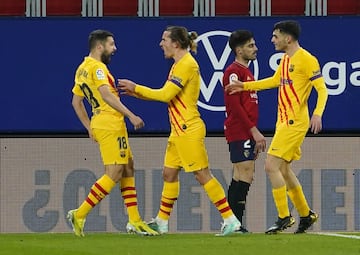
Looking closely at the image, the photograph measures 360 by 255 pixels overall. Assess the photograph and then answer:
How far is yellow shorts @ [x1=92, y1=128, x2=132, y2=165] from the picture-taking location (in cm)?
1155

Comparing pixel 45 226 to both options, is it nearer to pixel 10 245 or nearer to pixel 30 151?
pixel 30 151

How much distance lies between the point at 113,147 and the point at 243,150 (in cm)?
139

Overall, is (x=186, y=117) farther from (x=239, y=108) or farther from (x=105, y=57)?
(x=105, y=57)

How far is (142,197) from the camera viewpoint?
15414 millimetres

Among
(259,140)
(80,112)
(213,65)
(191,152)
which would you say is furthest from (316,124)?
(213,65)

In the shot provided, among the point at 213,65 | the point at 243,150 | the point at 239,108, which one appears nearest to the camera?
the point at 239,108

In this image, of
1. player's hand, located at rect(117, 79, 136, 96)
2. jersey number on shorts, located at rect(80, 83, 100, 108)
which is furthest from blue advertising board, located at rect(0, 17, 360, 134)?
player's hand, located at rect(117, 79, 136, 96)

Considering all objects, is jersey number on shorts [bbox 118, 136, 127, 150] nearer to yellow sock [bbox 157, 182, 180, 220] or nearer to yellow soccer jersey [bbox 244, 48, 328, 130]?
yellow sock [bbox 157, 182, 180, 220]

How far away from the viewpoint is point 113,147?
11.6 m

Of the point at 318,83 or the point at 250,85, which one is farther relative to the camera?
the point at 250,85

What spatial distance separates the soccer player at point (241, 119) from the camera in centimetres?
1217

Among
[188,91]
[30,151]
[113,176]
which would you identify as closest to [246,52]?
[188,91]

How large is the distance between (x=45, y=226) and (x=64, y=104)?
1397mm

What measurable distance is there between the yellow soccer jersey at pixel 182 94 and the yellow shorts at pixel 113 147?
44cm
